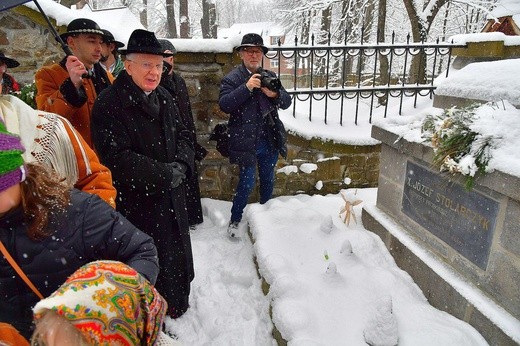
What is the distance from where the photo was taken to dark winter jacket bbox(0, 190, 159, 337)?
1.22 metres

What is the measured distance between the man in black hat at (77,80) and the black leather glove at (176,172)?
0.64 metres

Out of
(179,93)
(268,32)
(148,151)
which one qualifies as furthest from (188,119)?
(268,32)

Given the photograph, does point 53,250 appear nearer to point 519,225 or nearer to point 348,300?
point 348,300

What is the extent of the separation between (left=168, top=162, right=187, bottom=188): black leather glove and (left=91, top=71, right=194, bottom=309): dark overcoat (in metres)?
0.03

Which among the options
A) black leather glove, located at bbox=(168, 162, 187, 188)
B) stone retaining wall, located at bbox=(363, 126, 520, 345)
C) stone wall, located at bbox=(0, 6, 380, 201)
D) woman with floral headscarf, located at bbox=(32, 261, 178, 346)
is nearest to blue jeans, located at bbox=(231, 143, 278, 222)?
stone wall, located at bbox=(0, 6, 380, 201)

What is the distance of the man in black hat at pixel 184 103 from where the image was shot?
3.39 metres

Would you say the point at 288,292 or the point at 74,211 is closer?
the point at 74,211

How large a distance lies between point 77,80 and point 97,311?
1862 millimetres

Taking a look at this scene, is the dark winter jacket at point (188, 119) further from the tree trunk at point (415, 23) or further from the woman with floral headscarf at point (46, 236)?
the tree trunk at point (415, 23)

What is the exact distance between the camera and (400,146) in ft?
10.4

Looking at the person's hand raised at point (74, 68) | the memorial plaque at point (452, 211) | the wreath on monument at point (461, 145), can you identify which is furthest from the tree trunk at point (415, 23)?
the person's hand raised at point (74, 68)

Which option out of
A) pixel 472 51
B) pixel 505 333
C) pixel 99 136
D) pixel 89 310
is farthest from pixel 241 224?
pixel 472 51

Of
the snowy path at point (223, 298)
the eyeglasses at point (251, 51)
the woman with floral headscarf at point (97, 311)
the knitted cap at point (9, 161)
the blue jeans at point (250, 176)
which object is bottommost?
the snowy path at point (223, 298)

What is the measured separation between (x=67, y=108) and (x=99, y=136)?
44cm
